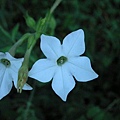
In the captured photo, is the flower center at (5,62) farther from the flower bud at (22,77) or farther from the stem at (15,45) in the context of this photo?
the flower bud at (22,77)

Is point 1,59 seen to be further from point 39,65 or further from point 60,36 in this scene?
point 60,36

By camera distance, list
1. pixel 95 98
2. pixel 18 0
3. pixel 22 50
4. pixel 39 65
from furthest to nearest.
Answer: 1. pixel 18 0
2. pixel 95 98
3. pixel 22 50
4. pixel 39 65

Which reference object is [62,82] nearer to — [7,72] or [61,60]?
[61,60]

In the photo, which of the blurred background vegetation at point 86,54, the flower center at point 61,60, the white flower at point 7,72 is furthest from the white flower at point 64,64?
the blurred background vegetation at point 86,54

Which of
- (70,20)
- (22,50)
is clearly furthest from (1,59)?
(70,20)

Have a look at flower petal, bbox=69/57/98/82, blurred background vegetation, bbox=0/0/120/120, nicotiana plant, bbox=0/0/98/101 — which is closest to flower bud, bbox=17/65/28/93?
nicotiana plant, bbox=0/0/98/101

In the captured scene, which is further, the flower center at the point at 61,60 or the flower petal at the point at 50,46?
the flower center at the point at 61,60

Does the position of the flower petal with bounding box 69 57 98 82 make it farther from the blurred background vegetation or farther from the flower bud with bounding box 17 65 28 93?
the blurred background vegetation
